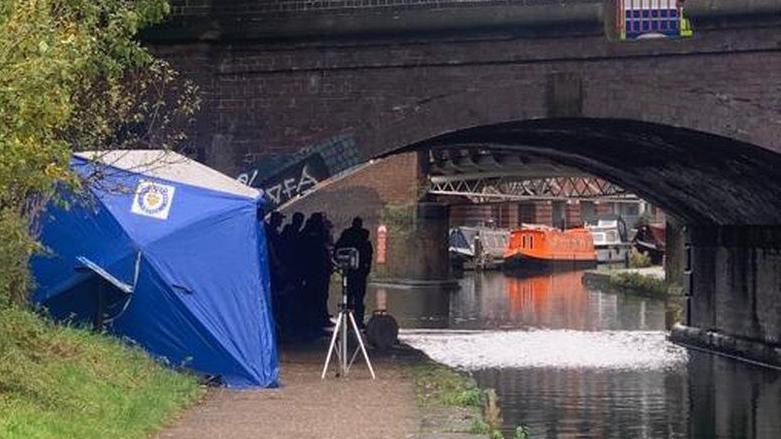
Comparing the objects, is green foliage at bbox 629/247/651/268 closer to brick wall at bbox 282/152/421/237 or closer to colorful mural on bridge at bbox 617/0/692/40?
brick wall at bbox 282/152/421/237

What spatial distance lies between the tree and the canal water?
515cm

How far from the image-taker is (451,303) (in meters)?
41.1

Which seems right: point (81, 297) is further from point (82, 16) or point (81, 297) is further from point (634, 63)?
point (634, 63)

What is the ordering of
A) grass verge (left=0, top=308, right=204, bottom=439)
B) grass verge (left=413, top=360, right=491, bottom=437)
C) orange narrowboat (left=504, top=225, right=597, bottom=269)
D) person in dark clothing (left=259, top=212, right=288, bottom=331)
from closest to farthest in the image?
grass verge (left=0, top=308, right=204, bottom=439) < grass verge (left=413, top=360, right=491, bottom=437) < person in dark clothing (left=259, top=212, right=288, bottom=331) < orange narrowboat (left=504, top=225, right=597, bottom=269)

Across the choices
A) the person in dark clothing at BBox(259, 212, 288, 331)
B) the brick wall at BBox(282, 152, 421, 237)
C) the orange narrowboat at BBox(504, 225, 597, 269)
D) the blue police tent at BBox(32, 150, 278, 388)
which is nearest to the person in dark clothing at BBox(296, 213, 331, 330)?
the person in dark clothing at BBox(259, 212, 288, 331)

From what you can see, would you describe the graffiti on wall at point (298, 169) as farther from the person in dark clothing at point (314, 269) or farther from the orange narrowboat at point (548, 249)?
the orange narrowboat at point (548, 249)

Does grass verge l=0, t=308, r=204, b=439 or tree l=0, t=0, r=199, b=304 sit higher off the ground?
tree l=0, t=0, r=199, b=304

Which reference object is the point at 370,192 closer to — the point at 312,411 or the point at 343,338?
the point at 343,338

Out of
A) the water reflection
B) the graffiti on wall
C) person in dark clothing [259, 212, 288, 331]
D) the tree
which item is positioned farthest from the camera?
the water reflection

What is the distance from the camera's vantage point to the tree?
9.88 metres

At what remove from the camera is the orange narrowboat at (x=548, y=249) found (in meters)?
66.3

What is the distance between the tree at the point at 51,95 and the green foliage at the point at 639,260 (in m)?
41.7

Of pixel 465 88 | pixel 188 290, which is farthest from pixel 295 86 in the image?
pixel 188 290

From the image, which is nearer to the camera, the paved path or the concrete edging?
the paved path
